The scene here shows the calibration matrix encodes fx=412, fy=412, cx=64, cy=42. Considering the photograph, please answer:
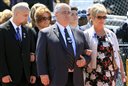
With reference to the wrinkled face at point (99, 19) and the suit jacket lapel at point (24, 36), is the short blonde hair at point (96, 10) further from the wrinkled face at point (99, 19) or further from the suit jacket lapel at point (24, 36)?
the suit jacket lapel at point (24, 36)

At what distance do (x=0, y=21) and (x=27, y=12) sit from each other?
0.85 metres

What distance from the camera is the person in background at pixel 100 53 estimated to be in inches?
228

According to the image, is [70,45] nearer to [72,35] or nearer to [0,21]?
[72,35]

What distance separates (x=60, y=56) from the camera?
521cm

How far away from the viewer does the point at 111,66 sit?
590 centimetres

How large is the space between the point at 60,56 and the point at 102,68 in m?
0.89

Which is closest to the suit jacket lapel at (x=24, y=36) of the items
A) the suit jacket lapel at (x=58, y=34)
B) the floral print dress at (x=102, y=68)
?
the suit jacket lapel at (x=58, y=34)

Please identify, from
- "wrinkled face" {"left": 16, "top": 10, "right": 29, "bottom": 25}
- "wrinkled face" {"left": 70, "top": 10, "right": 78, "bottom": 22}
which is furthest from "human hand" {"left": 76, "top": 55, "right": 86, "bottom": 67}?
"wrinkled face" {"left": 70, "top": 10, "right": 78, "bottom": 22}

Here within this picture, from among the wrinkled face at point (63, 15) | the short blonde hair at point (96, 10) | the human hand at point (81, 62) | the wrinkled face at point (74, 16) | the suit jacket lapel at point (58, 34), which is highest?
the wrinkled face at point (63, 15)

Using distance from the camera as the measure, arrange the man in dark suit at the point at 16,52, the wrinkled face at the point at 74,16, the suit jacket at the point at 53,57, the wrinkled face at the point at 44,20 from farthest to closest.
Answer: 1. the wrinkled face at the point at 74,16
2. the wrinkled face at the point at 44,20
3. the man in dark suit at the point at 16,52
4. the suit jacket at the point at 53,57

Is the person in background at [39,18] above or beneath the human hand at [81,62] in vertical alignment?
above

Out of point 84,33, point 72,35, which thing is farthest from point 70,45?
point 84,33

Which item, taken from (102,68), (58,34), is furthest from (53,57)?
(102,68)

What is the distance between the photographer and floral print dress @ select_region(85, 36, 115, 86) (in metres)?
5.82
